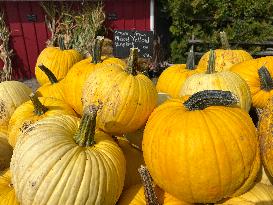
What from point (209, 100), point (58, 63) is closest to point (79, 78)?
point (209, 100)

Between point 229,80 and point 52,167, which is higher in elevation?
point 229,80

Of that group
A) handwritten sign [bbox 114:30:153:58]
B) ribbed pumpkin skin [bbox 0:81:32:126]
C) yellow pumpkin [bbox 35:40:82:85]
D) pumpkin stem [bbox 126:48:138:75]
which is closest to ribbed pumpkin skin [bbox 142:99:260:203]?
pumpkin stem [bbox 126:48:138:75]

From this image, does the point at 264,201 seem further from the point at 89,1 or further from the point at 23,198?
the point at 89,1

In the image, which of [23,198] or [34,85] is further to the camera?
[34,85]

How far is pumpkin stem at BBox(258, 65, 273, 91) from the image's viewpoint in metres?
2.21

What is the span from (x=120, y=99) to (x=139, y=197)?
51 cm

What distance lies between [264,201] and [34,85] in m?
8.77

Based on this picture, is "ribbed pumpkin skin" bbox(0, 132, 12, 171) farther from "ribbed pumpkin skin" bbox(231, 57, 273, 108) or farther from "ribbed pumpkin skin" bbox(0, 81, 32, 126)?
"ribbed pumpkin skin" bbox(231, 57, 273, 108)

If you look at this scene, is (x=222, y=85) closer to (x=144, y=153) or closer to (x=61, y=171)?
(x=144, y=153)

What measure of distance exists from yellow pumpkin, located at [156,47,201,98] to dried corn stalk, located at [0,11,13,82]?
7604 millimetres

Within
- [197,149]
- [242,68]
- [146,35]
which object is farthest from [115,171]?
[146,35]

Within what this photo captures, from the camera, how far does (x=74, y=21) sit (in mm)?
9969

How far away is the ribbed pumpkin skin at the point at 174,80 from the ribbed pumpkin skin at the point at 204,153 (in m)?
1.05

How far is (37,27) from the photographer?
9.98 m
